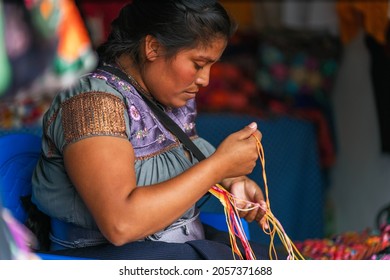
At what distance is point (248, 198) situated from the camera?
2090 mm

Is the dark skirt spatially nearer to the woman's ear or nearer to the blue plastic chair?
the blue plastic chair

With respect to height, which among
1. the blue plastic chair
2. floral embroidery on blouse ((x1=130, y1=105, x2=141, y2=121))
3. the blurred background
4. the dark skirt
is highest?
floral embroidery on blouse ((x1=130, y1=105, x2=141, y2=121))

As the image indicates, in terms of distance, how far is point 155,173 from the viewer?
1735 mm

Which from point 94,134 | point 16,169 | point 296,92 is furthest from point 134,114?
point 296,92

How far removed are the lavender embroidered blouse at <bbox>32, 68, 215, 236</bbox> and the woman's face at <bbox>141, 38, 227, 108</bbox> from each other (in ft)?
0.20

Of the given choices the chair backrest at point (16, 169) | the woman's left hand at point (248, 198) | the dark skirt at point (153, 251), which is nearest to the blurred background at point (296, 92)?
the chair backrest at point (16, 169)

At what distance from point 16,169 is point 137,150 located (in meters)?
0.49

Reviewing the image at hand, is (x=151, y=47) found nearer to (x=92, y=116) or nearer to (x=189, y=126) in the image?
(x=92, y=116)

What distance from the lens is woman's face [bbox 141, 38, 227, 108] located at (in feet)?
5.70

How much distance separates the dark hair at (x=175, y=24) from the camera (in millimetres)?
1704

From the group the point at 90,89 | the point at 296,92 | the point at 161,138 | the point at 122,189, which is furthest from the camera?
the point at 296,92

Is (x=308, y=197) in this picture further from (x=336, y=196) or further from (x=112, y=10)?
(x=112, y=10)

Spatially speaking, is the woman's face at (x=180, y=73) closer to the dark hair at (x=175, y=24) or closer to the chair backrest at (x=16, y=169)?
the dark hair at (x=175, y=24)

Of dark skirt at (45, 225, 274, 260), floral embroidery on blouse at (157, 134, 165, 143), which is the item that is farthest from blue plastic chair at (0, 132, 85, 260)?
floral embroidery on blouse at (157, 134, 165, 143)
